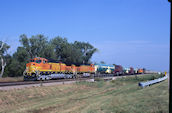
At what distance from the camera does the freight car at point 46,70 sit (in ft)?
91.4

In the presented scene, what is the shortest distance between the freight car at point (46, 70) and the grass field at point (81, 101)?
6814mm

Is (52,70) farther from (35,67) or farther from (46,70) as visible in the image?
(35,67)

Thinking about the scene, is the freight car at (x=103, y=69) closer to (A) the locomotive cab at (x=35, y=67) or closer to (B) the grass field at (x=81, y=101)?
(A) the locomotive cab at (x=35, y=67)

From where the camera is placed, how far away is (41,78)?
28875 mm

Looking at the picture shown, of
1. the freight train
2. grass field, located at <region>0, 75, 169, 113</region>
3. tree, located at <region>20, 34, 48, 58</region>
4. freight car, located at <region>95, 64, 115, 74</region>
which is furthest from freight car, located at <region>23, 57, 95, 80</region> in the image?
tree, located at <region>20, 34, 48, 58</region>

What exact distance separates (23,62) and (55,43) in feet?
60.4

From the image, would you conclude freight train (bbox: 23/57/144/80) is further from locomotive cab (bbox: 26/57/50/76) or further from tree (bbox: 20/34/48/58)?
tree (bbox: 20/34/48/58)

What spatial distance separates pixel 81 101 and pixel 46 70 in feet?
54.2

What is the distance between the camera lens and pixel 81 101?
14.4 meters

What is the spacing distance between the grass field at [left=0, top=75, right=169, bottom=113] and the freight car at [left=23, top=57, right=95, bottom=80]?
681cm

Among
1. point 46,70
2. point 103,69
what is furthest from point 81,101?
point 103,69

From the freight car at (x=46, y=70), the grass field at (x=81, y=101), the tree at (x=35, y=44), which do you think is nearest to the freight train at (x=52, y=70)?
the freight car at (x=46, y=70)

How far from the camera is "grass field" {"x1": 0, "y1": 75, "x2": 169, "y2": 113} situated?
10260 mm

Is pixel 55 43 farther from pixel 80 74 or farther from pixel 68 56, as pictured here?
pixel 80 74
